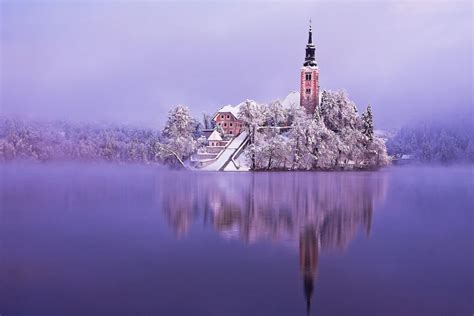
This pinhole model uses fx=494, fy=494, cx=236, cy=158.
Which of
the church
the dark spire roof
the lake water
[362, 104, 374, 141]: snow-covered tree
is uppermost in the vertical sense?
the dark spire roof

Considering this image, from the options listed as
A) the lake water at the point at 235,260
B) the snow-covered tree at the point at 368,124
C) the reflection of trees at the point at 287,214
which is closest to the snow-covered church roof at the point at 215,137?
the snow-covered tree at the point at 368,124

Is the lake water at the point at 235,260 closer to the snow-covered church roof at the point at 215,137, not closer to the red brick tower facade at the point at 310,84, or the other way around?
the snow-covered church roof at the point at 215,137

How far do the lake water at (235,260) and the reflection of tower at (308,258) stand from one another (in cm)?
4

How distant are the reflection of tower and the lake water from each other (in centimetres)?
4

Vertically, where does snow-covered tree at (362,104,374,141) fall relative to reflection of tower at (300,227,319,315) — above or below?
above

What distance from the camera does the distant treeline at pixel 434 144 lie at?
141875 millimetres

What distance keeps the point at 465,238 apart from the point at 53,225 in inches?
744

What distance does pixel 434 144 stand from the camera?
145000 millimetres

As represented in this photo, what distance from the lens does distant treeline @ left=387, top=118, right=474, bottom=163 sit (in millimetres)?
141875

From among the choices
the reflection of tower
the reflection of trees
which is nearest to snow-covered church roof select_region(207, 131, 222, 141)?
the reflection of trees

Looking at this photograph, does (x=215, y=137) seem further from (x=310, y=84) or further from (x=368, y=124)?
(x=368, y=124)

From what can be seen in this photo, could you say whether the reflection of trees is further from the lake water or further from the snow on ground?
the snow on ground

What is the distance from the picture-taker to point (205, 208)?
2995cm

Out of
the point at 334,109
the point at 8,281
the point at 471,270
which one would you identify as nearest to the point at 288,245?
the point at 471,270
